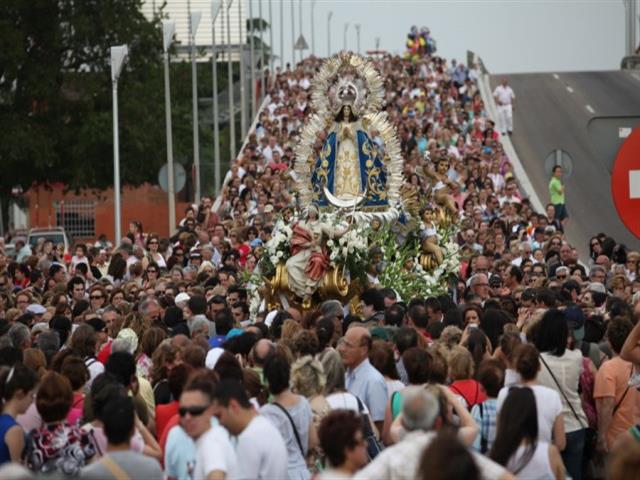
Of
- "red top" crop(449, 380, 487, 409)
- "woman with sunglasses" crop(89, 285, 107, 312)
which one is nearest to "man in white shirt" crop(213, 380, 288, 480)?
"red top" crop(449, 380, 487, 409)

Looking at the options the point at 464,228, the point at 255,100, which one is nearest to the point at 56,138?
the point at 255,100

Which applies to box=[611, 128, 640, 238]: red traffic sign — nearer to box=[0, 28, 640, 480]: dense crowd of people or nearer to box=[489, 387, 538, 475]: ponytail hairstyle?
box=[0, 28, 640, 480]: dense crowd of people

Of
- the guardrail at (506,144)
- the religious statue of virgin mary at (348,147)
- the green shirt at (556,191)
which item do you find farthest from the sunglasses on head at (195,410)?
the guardrail at (506,144)

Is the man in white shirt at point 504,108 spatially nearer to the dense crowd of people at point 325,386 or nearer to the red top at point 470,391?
the dense crowd of people at point 325,386

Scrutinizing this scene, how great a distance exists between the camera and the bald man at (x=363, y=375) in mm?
13461

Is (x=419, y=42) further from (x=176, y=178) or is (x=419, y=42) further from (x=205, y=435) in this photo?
(x=205, y=435)

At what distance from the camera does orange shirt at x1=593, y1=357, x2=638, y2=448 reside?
14.2m

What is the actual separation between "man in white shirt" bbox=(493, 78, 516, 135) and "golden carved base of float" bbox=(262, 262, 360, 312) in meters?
32.9

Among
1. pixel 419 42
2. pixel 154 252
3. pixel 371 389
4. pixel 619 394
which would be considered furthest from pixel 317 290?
pixel 419 42

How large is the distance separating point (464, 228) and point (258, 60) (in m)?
58.6

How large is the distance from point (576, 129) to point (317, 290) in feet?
122

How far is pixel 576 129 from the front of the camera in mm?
59344

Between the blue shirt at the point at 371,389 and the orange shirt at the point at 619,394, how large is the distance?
5.49 feet

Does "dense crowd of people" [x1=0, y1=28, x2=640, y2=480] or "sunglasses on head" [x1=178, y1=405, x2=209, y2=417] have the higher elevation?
"sunglasses on head" [x1=178, y1=405, x2=209, y2=417]
